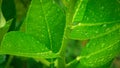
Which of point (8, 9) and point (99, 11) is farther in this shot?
point (8, 9)

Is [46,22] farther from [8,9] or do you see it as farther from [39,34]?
[8,9]

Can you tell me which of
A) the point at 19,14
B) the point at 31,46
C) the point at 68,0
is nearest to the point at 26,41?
the point at 31,46

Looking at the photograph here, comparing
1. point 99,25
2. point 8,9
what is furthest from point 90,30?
point 8,9

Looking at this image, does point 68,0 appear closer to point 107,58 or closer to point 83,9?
point 83,9

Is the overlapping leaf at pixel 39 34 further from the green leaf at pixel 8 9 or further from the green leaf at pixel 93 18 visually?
the green leaf at pixel 8 9

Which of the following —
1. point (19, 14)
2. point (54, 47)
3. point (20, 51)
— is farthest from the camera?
point (19, 14)
